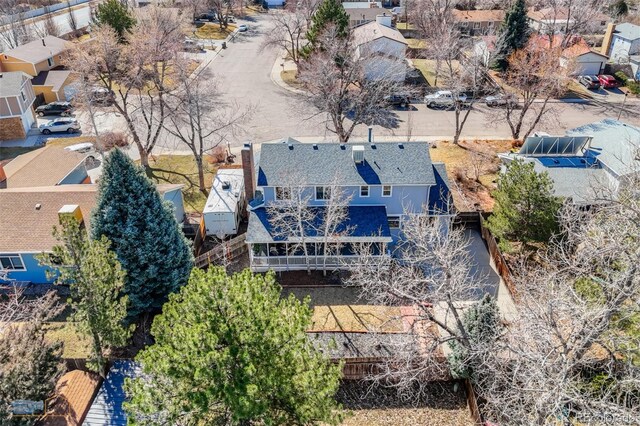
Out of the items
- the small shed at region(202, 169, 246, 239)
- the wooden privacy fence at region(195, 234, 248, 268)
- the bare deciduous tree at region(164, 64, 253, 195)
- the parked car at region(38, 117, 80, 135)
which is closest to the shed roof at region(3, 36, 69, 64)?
the parked car at region(38, 117, 80, 135)

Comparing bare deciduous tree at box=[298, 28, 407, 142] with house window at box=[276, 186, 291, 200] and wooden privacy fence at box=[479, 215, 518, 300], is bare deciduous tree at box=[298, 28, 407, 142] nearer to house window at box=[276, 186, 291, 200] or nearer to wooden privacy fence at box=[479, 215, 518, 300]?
house window at box=[276, 186, 291, 200]

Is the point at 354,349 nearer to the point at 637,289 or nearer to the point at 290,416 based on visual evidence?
the point at 290,416

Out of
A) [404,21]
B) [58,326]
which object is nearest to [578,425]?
[58,326]

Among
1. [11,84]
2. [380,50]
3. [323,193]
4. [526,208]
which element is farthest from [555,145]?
[11,84]

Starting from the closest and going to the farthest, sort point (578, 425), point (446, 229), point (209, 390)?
point (209, 390)
point (578, 425)
point (446, 229)

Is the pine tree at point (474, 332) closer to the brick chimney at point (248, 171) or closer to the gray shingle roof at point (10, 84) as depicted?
the brick chimney at point (248, 171)

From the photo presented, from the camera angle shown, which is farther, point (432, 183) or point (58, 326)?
point (432, 183)
